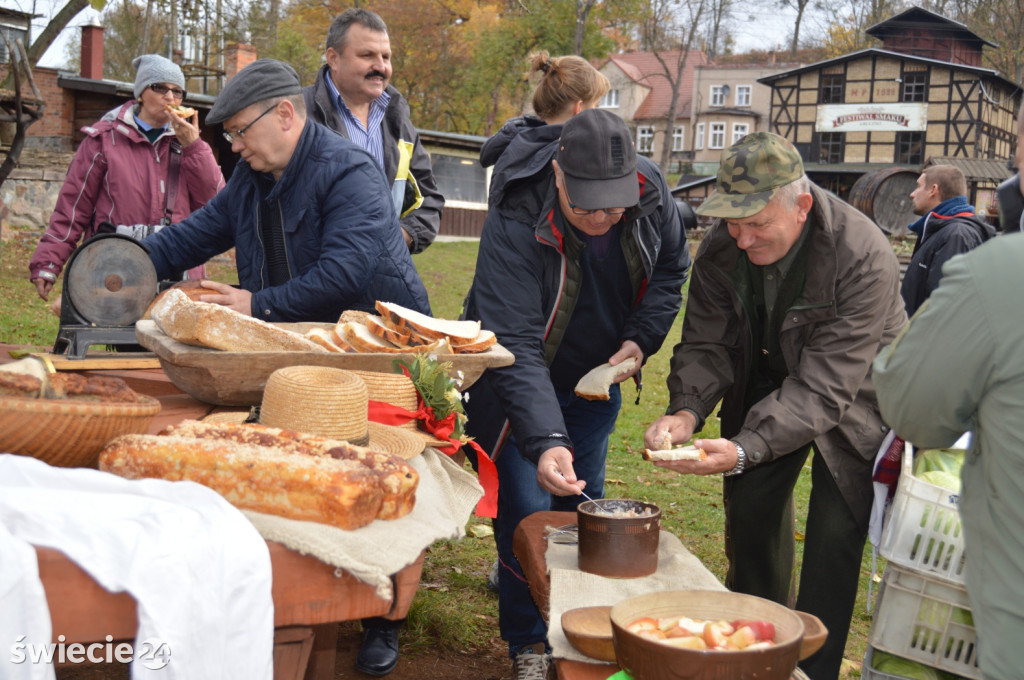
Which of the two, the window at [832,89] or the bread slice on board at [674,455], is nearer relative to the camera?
the bread slice on board at [674,455]

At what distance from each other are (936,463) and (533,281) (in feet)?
4.76

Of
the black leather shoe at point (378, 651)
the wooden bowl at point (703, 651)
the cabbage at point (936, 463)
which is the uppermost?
the cabbage at point (936, 463)

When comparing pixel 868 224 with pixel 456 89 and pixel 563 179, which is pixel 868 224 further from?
pixel 456 89

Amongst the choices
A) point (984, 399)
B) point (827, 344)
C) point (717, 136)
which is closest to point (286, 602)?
point (984, 399)

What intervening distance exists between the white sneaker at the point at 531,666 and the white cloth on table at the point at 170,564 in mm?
1700

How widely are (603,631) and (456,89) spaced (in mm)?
36025

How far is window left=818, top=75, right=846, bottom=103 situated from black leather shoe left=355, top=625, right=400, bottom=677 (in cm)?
3876

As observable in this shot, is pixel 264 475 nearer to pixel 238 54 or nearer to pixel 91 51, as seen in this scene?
pixel 91 51

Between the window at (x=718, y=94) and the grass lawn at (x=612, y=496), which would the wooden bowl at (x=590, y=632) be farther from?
the window at (x=718, y=94)

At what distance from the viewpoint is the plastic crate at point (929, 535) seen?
2.55 m

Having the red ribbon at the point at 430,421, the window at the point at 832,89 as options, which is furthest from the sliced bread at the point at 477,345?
the window at the point at 832,89

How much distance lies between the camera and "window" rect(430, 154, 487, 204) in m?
27.1

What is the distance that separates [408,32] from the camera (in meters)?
33.9

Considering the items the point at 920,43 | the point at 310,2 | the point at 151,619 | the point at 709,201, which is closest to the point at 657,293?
the point at 709,201
